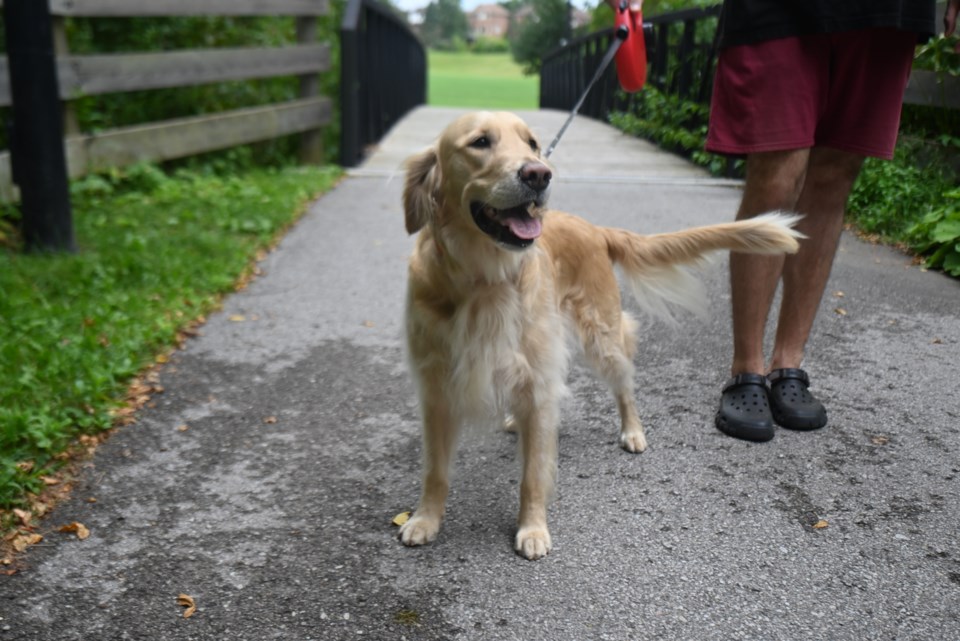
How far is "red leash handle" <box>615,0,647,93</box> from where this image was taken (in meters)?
3.14

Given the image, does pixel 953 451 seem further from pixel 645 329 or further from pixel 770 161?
pixel 645 329

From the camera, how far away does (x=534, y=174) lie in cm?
220

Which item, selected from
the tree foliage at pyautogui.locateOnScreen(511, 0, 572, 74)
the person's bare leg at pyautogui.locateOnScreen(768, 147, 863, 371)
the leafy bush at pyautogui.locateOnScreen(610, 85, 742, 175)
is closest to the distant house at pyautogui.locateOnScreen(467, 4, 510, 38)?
the tree foliage at pyautogui.locateOnScreen(511, 0, 572, 74)

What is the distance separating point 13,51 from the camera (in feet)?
15.0

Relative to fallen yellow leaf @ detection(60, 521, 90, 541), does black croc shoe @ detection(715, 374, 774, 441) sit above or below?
above

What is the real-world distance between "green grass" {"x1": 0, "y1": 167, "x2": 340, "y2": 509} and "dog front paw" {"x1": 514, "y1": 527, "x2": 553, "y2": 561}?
4.80ft

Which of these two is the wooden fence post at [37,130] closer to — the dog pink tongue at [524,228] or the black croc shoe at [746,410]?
the dog pink tongue at [524,228]

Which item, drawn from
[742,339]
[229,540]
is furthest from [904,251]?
[229,540]

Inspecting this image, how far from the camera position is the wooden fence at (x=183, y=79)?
5773 mm

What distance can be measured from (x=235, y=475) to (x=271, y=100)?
6.76 meters

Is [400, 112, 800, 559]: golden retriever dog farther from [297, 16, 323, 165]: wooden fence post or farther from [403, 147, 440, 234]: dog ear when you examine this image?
[297, 16, 323, 165]: wooden fence post

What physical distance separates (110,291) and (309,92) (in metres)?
5.03

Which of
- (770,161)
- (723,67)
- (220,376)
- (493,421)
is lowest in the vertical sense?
(220,376)

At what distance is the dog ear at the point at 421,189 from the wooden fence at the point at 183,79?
3.37 metres
